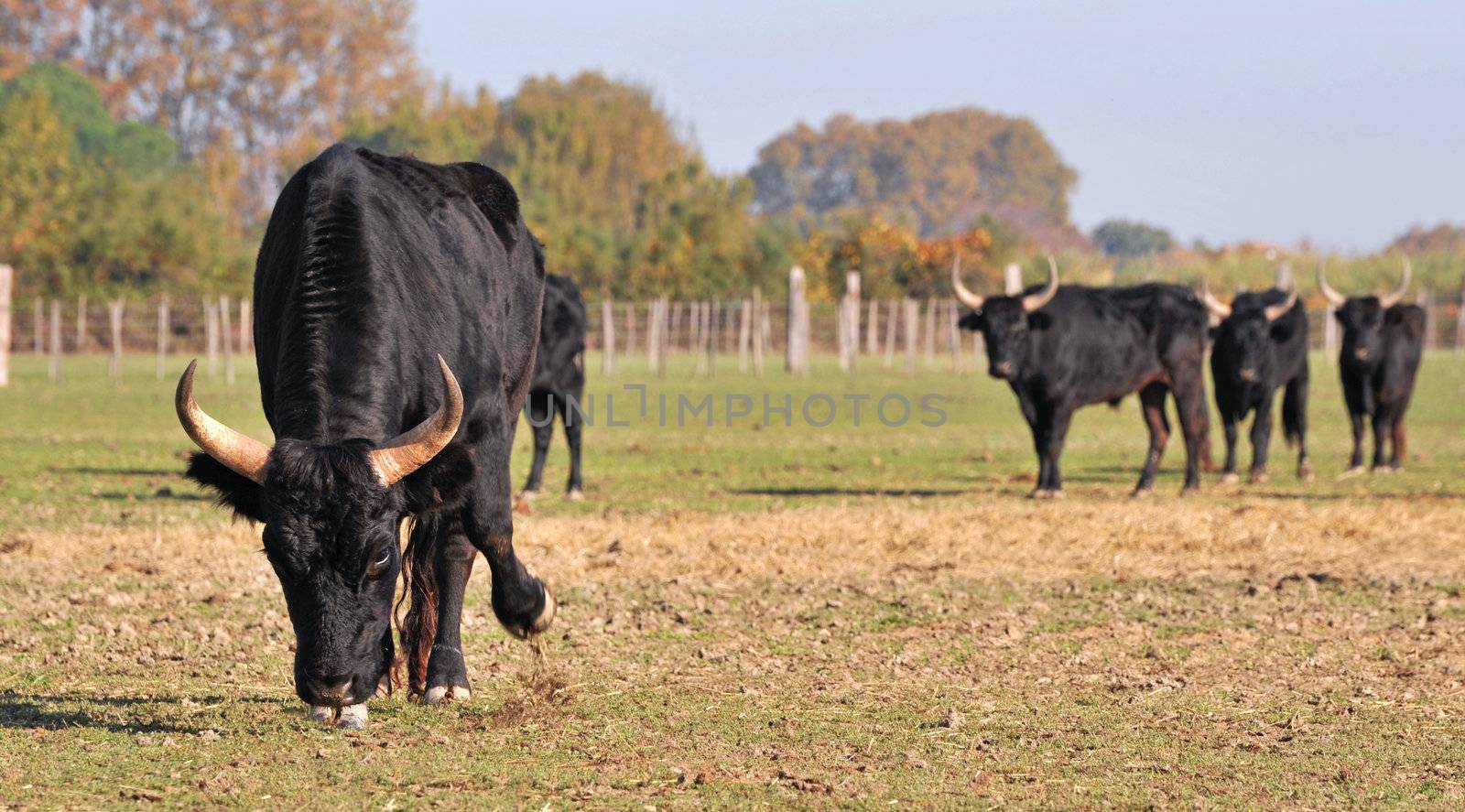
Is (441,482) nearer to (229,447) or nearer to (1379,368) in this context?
(229,447)

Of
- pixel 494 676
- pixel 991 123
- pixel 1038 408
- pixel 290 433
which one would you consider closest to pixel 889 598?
pixel 494 676

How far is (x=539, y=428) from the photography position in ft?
41.1

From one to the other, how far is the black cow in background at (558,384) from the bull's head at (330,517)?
24.7 feet

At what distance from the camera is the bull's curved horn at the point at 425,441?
15.5 ft

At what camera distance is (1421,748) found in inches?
204

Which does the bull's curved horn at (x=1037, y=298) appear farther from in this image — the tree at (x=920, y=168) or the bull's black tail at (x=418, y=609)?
the tree at (x=920, y=168)

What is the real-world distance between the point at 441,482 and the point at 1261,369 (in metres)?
11.9

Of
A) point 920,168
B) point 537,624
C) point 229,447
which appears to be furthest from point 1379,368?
point 920,168

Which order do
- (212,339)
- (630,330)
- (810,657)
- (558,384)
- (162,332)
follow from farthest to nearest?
(630,330) → (162,332) → (212,339) → (558,384) → (810,657)

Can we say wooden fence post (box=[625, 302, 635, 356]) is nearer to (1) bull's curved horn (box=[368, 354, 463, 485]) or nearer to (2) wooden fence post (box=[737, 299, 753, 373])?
(2) wooden fence post (box=[737, 299, 753, 373])

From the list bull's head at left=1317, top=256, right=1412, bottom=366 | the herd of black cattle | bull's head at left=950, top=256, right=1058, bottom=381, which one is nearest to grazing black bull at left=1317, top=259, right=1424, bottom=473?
bull's head at left=1317, top=256, right=1412, bottom=366

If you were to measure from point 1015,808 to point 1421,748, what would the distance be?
1598mm

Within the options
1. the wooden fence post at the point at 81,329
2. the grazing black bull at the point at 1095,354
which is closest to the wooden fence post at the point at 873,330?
the wooden fence post at the point at 81,329

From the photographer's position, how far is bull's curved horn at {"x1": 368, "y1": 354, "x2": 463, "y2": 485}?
15.5 ft
